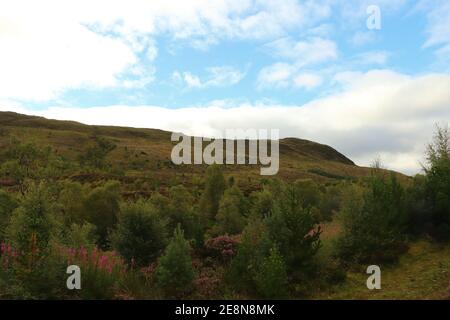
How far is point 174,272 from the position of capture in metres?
12.5

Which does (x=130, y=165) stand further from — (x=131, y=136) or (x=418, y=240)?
(x=418, y=240)

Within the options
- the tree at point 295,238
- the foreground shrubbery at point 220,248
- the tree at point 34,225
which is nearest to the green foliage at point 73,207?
the foreground shrubbery at point 220,248

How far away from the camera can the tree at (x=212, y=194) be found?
2995cm

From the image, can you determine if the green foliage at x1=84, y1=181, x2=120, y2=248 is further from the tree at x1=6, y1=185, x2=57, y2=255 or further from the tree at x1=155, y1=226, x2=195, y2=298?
the tree at x1=155, y1=226, x2=195, y2=298

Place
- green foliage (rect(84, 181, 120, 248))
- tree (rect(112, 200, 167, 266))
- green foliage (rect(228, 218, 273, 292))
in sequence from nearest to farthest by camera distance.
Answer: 1. green foliage (rect(228, 218, 273, 292))
2. tree (rect(112, 200, 167, 266))
3. green foliage (rect(84, 181, 120, 248))

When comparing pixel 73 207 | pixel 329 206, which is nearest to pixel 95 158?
pixel 73 207

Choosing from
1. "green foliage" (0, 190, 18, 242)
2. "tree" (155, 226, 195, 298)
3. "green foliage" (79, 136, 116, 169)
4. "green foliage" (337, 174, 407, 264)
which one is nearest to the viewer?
"tree" (155, 226, 195, 298)

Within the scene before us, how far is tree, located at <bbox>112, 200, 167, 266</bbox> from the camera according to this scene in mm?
14969

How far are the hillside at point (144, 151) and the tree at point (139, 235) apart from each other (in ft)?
128

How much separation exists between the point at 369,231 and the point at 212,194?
15590 mm

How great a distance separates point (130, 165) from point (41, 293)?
75.1 m

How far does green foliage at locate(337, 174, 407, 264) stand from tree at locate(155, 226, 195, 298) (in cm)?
702

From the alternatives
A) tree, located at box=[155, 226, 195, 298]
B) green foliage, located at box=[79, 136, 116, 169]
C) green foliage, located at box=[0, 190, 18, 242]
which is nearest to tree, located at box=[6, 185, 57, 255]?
tree, located at box=[155, 226, 195, 298]

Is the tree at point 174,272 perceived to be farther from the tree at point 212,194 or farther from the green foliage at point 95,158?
the green foliage at point 95,158
